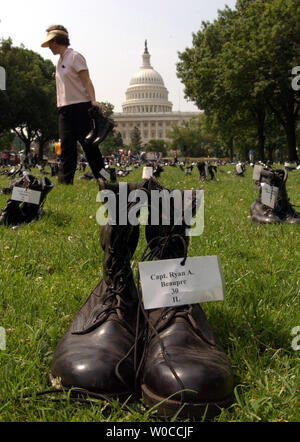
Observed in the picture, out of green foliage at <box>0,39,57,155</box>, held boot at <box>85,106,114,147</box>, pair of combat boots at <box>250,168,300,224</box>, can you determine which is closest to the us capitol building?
green foliage at <box>0,39,57,155</box>

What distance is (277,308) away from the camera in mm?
2299

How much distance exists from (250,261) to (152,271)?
1.75 m

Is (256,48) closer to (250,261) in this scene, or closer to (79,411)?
(250,261)

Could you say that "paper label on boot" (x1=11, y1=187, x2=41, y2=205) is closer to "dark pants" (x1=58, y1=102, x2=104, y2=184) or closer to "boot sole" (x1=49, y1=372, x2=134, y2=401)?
"dark pants" (x1=58, y1=102, x2=104, y2=184)

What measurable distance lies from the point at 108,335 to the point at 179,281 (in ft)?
1.25

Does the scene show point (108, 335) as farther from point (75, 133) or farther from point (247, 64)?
point (247, 64)

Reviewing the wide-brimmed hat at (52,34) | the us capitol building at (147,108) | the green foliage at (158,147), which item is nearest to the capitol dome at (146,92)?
the us capitol building at (147,108)

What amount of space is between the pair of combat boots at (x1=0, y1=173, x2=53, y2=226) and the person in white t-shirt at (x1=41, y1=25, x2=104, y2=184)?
205 centimetres

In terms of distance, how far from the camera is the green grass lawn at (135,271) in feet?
4.85

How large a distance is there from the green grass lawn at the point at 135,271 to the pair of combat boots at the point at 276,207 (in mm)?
279

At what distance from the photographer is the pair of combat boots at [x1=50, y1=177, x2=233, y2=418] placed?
1459 millimetres

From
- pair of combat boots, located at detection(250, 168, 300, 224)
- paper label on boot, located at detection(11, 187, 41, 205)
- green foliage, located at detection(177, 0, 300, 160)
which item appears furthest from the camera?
green foliage, located at detection(177, 0, 300, 160)

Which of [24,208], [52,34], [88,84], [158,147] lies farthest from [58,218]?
[158,147]

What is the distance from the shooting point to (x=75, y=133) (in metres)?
7.18
